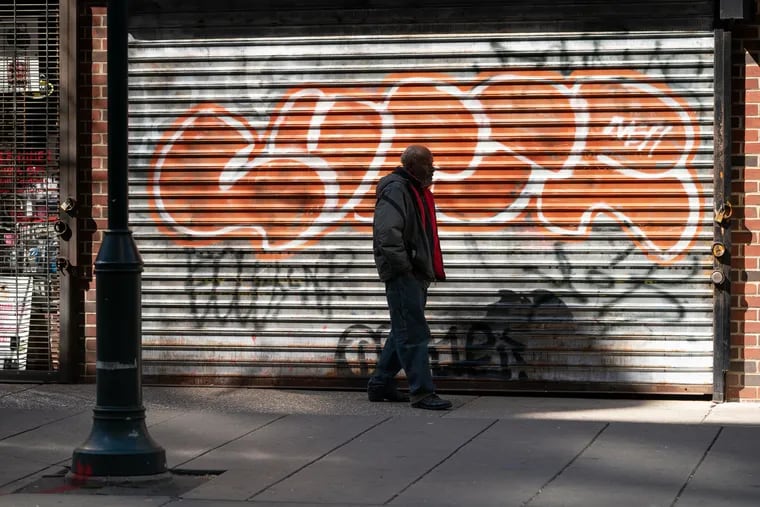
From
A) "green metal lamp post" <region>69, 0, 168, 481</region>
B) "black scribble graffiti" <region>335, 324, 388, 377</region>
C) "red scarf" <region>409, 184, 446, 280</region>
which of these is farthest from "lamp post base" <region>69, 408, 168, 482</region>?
"black scribble graffiti" <region>335, 324, 388, 377</region>

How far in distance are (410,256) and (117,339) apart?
8.99 feet

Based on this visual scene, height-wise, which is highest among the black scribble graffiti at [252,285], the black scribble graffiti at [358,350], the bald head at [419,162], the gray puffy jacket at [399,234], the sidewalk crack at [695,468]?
the bald head at [419,162]

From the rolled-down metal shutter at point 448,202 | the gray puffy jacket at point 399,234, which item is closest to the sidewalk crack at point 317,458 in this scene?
the gray puffy jacket at point 399,234

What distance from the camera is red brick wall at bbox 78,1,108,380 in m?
10.8

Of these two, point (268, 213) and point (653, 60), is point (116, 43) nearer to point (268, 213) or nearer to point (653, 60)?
point (268, 213)

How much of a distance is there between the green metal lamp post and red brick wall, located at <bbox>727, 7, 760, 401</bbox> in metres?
4.66

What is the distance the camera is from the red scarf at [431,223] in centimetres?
947

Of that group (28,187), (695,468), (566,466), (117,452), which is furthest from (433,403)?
(28,187)

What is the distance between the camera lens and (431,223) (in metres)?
9.53

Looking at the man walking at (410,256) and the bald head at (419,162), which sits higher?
the bald head at (419,162)

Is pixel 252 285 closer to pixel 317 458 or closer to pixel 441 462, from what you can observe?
pixel 317 458

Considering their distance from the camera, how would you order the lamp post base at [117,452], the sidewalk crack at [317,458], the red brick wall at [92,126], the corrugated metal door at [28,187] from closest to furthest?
the sidewalk crack at [317,458] < the lamp post base at [117,452] < the red brick wall at [92,126] < the corrugated metal door at [28,187]

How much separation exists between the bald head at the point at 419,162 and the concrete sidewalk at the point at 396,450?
166 centimetres

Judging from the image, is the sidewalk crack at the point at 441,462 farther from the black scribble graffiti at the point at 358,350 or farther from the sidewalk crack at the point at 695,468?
the black scribble graffiti at the point at 358,350
